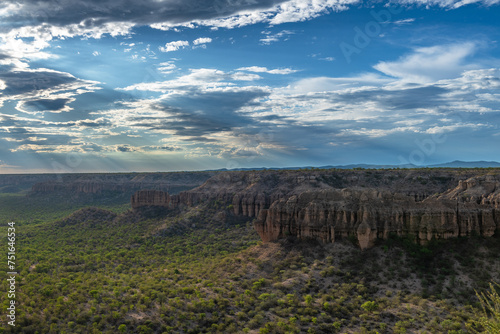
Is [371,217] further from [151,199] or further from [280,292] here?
[151,199]

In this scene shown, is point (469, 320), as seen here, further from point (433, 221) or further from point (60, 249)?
point (60, 249)

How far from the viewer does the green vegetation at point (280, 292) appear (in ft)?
143

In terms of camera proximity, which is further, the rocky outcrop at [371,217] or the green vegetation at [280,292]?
the rocky outcrop at [371,217]

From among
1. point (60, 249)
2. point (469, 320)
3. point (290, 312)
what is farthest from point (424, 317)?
point (60, 249)

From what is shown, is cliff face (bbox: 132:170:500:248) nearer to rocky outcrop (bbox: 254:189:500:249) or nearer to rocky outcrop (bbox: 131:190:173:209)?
rocky outcrop (bbox: 254:189:500:249)

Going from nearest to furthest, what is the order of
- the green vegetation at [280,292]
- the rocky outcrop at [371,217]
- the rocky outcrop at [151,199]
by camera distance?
the green vegetation at [280,292], the rocky outcrop at [371,217], the rocky outcrop at [151,199]

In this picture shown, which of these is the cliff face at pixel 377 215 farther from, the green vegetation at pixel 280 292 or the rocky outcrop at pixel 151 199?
the rocky outcrop at pixel 151 199

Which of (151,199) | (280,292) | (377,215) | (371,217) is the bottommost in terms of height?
(280,292)

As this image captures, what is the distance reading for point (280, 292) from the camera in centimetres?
5053

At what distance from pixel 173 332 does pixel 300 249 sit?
936 inches

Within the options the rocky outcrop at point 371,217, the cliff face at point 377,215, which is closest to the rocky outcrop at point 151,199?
the cliff face at point 377,215

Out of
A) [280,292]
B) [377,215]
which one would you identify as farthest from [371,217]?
[280,292]

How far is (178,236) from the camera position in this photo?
10144cm

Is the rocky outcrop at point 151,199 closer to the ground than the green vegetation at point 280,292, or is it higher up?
higher up
